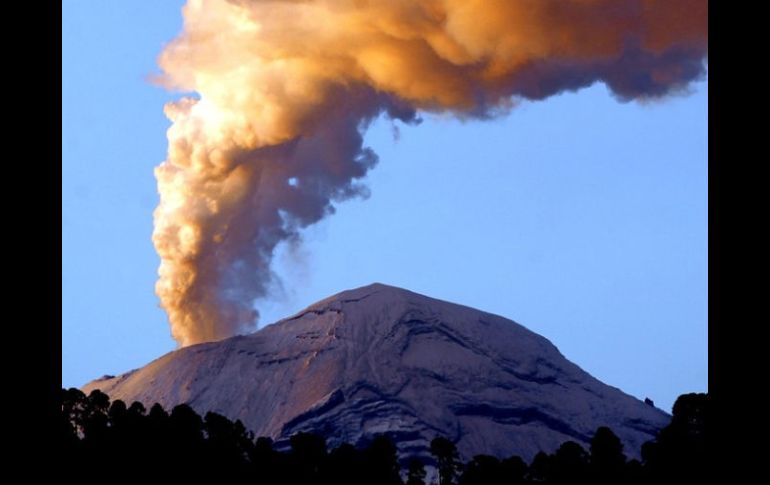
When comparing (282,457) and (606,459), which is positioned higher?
(606,459)

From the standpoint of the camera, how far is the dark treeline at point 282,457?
288 ft

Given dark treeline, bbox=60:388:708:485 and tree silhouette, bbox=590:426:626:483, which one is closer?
dark treeline, bbox=60:388:708:485

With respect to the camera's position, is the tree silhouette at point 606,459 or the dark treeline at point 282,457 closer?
the dark treeline at point 282,457

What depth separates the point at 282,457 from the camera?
4139 inches

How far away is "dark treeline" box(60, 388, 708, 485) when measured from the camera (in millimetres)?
87688

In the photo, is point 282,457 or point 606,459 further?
point 606,459
